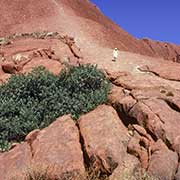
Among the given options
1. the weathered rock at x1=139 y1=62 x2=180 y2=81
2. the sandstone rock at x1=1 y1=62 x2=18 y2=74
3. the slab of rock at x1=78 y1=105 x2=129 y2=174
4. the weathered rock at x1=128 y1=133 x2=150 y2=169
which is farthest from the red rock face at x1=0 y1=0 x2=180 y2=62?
the weathered rock at x1=128 y1=133 x2=150 y2=169

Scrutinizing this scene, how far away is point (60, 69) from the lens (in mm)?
20031

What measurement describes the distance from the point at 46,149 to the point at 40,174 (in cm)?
143

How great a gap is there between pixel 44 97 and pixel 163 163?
6.35 metres

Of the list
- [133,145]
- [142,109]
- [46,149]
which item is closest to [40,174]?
[46,149]

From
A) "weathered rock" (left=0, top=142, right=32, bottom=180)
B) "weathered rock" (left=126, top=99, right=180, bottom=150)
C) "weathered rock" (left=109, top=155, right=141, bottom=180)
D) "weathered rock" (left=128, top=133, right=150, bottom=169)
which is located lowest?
"weathered rock" (left=0, top=142, right=32, bottom=180)

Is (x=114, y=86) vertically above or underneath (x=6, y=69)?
above

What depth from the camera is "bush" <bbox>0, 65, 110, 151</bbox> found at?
16469 mm

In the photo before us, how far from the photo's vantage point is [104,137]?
545 inches

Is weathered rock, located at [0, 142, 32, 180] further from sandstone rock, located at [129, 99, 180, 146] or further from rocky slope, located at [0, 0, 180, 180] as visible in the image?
sandstone rock, located at [129, 99, 180, 146]

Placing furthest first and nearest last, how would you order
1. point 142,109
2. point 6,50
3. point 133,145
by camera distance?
point 6,50
point 142,109
point 133,145

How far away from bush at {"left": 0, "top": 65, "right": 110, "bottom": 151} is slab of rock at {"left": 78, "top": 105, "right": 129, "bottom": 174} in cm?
117

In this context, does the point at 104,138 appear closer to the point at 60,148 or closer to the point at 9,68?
the point at 60,148

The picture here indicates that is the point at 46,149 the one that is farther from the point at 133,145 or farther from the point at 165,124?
the point at 165,124

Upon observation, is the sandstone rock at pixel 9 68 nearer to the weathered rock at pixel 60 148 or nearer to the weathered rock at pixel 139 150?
the weathered rock at pixel 60 148
